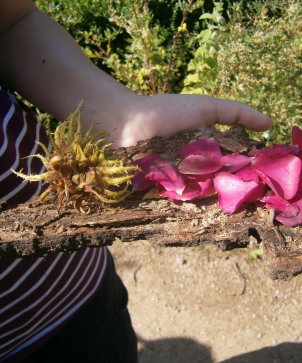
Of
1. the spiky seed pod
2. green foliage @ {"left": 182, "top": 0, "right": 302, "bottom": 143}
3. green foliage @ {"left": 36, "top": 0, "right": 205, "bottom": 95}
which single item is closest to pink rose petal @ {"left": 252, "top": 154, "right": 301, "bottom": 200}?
the spiky seed pod

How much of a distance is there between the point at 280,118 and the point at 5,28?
163cm

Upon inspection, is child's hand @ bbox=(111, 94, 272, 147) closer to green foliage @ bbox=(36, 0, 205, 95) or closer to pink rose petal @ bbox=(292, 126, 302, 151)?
pink rose petal @ bbox=(292, 126, 302, 151)

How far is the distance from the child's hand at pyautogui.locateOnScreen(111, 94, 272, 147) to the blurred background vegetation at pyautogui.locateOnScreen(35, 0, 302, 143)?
44.0 inches

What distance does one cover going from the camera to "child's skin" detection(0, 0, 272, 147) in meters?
1.15

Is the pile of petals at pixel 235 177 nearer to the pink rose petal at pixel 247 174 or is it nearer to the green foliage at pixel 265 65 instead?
the pink rose petal at pixel 247 174

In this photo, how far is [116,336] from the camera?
127 centimetres

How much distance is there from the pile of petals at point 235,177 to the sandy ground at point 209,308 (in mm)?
1674

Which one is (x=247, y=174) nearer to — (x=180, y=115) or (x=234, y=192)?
(x=234, y=192)

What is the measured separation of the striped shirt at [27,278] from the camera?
101 cm

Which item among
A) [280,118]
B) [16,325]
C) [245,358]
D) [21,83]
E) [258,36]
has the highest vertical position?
[21,83]

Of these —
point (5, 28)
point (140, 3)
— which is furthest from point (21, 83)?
point (140, 3)

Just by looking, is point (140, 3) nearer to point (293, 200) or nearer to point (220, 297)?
point (220, 297)

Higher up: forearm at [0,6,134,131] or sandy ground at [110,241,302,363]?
forearm at [0,6,134,131]

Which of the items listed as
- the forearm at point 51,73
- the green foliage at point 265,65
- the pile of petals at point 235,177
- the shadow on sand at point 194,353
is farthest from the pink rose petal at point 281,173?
the shadow on sand at point 194,353
